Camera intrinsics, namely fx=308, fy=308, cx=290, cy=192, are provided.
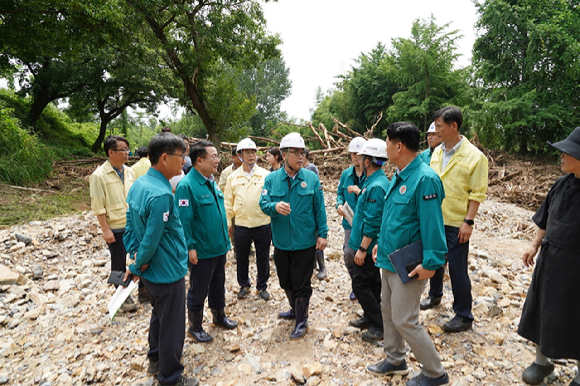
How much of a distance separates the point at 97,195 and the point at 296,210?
2.23 m

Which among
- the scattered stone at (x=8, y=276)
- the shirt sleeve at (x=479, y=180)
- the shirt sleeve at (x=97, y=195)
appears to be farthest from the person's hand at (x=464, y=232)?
the scattered stone at (x=8, y=276)

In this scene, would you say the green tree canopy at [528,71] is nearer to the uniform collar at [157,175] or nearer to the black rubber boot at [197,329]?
the black rubber boot at [197,329]

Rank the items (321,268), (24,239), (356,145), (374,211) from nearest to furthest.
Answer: (374,211) → (356,145) → (321,268) → (24,239)

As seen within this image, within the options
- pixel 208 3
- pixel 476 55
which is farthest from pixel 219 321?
pixel 476 55

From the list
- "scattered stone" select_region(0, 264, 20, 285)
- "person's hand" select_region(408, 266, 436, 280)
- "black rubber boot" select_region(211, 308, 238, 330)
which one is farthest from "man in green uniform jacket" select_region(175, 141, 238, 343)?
"scattered stone" select_region(0, 264, 20, 285)

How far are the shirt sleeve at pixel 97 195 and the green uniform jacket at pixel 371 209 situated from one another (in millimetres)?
2769

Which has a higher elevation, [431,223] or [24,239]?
[431,223]

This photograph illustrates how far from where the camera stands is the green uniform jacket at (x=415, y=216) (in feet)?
6.77

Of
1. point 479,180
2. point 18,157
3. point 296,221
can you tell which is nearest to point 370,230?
point 296,221

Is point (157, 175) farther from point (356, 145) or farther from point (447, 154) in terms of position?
point (447, 154)

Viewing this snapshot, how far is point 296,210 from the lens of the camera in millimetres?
3012

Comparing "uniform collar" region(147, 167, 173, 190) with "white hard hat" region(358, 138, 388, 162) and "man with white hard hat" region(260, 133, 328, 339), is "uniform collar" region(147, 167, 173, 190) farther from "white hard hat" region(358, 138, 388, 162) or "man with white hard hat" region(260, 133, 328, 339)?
"white hard hat" region(358, 138, 388, 162)

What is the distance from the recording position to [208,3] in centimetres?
1150

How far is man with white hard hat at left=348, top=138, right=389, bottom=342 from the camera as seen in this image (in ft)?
9.02
